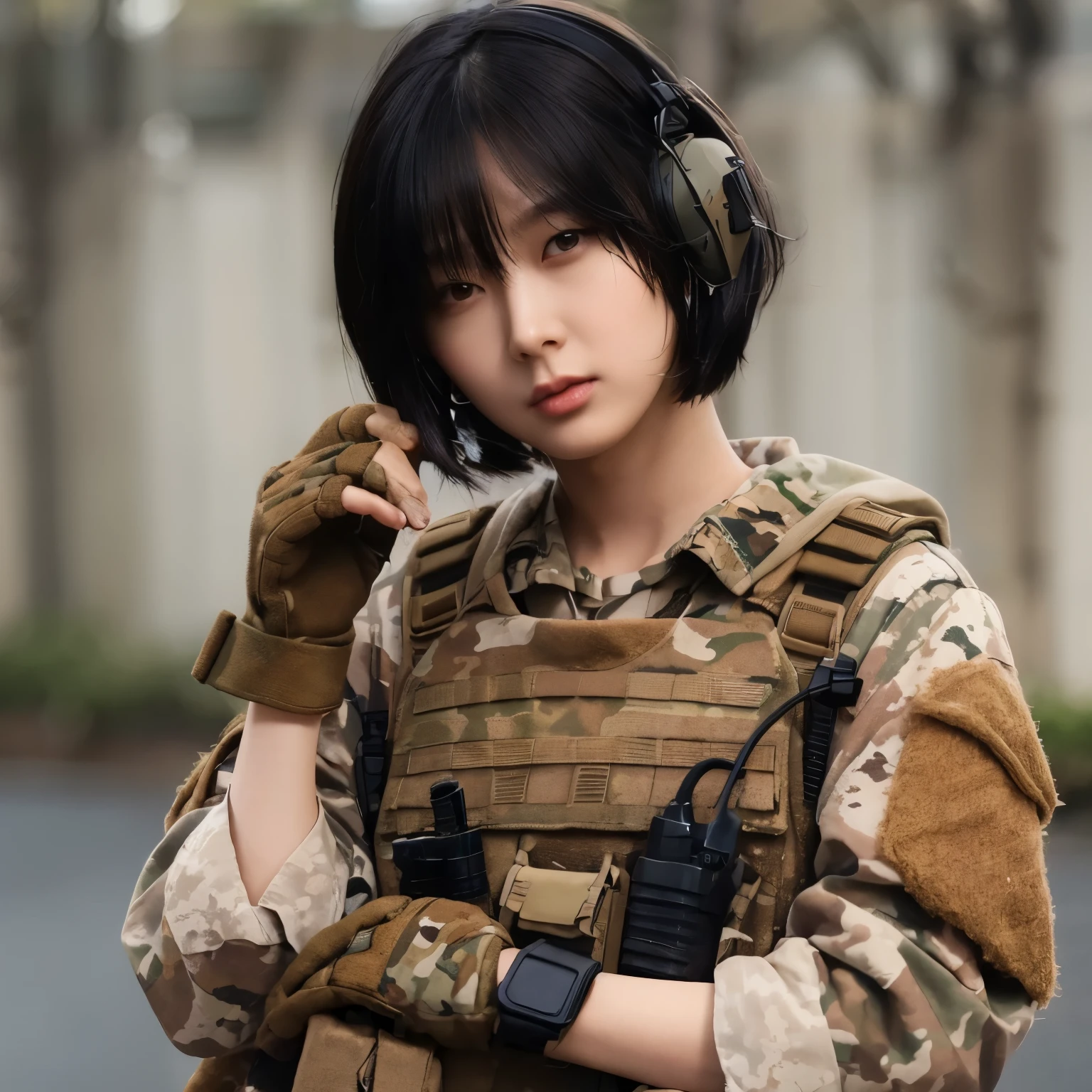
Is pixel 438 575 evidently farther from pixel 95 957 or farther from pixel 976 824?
pixel 95 957

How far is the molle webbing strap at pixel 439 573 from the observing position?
151 cm

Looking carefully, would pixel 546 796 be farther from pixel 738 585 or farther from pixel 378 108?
pixel 378 108

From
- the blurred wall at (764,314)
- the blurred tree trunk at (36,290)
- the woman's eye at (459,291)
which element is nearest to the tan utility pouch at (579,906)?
the woman's eye at (459,291)

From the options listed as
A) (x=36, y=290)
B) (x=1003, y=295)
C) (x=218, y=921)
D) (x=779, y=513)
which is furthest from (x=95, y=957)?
(x=1003, y=295)

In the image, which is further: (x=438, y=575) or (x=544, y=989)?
(x=438, y=575)

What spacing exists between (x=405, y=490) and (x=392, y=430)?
10 centimetres

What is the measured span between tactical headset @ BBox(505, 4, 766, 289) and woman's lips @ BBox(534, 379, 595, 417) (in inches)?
6.6

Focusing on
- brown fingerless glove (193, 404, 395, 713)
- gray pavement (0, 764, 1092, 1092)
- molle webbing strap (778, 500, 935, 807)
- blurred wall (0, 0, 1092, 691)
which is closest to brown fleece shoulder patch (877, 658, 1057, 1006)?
molle webbing strap (778, 500, 935, 807)

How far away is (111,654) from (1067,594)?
467cm

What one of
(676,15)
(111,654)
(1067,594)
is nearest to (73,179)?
(111,654)

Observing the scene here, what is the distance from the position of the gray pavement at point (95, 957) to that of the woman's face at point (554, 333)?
2.71 m

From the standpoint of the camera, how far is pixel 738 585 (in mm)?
1337

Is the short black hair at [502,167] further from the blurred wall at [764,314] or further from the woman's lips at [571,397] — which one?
the blurred wall at [764,314]

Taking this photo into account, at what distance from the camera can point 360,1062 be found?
4.26ft
